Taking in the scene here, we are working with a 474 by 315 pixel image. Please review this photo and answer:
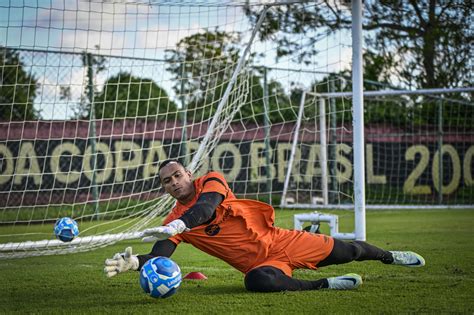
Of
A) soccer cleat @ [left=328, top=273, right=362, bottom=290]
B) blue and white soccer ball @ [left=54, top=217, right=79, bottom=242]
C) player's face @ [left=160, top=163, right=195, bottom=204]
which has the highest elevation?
player's face @ [left=160, top=163, right=195, bottom=204]

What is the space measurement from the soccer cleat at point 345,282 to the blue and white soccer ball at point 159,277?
45.2 inches

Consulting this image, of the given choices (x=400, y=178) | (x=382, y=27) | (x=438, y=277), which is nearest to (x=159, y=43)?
(x=438, y=277)

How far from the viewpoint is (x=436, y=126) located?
1672cm

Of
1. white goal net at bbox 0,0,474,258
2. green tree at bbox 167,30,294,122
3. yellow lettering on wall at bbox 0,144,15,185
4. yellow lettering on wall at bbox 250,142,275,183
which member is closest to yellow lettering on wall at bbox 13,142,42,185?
white goal net at bbox 0,0,474,258

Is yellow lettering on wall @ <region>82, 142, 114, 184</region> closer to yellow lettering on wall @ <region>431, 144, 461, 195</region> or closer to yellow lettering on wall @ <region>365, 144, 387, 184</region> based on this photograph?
yellow lettering on wall @ <region>365, 144, 387, 184</region>

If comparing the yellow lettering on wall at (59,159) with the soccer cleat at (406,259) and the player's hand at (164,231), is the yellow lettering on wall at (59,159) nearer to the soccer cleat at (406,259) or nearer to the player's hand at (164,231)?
the soccer cleat at (406,259)

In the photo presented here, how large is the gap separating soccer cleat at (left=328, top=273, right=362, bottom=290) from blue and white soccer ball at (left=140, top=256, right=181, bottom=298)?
45.2 inches

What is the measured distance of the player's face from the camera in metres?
5.08

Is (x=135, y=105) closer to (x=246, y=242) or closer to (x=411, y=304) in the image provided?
(x=246, y=242)

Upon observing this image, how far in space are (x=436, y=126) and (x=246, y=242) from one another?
12443 mm

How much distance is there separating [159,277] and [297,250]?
1193 millimetres

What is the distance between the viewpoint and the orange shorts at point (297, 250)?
5183 millimetres

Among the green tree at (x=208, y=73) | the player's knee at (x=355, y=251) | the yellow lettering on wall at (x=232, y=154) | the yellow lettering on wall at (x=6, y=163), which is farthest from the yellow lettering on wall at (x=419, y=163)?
the player's knee at (x=355, y=251)

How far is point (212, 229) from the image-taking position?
5184mm
